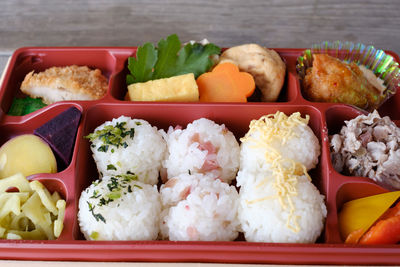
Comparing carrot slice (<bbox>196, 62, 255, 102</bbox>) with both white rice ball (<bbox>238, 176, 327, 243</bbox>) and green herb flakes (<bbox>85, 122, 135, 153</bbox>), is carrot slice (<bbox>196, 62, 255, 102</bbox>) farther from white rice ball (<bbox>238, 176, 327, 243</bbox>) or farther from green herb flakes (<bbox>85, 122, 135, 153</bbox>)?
white rice ball (<bbox>238, 176, 327, 243</bbox>)

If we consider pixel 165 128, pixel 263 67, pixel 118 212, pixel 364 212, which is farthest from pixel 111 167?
pixel 364 212

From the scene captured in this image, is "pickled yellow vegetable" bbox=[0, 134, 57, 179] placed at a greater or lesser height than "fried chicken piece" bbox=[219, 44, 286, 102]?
lesser

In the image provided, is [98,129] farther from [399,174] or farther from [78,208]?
[399,174]

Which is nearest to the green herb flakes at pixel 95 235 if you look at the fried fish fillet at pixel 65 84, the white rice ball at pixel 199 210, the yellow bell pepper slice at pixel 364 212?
the white rice ball at pixel 199 210

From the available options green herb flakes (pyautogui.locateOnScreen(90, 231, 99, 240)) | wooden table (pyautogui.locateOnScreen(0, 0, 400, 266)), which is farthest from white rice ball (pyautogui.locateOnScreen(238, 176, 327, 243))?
wooden table (pyautogui.locateOnScreen(0, 0, 400, 266))

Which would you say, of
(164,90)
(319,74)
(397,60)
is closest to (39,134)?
(164,90)

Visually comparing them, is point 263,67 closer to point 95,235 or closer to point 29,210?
point 95,235

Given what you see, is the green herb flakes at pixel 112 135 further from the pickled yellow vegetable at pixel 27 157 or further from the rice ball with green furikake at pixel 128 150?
the pickled yellow vegetable at pixel 27 157
